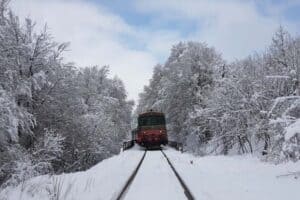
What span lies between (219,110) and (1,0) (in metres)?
14.1

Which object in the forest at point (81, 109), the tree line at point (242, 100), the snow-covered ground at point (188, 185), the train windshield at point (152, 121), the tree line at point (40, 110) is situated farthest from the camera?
the train windshield at point (152, 121)

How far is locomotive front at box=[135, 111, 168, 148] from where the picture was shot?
3912 cm

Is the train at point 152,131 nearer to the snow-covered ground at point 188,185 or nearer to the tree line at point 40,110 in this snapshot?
the tree line at point 40,110

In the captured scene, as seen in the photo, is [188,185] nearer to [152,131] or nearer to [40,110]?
[40,110]

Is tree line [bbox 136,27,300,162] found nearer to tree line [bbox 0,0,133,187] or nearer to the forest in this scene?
the forest

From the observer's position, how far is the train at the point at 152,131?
39150 millimetres

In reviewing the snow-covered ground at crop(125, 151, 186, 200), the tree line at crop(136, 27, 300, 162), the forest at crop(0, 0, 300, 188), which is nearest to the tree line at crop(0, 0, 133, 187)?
the forest at crop(0, 0, 300, 188)

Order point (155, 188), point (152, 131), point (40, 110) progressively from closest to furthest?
point (155, 188) → point (40, 110) → point (152, 131)

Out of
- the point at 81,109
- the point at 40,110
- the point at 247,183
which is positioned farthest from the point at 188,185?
the point at 81,109

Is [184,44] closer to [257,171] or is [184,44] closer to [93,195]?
[257,171]

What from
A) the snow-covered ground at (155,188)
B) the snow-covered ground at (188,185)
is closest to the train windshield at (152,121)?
the snow-covered ground at (188,185)

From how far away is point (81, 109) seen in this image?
1382 inches

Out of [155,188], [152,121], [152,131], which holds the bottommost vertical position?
[155,188]

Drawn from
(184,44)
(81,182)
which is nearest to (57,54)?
(81,182)
